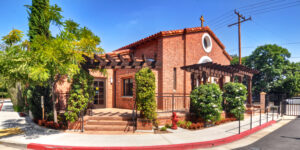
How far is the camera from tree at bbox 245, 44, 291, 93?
70.3 feet

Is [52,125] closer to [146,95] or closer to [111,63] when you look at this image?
[111,63]

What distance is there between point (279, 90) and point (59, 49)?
21225 millimetres

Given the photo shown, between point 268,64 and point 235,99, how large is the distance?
16988 millimetres

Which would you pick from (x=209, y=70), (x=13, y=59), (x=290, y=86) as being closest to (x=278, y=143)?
(x=209, y=70)

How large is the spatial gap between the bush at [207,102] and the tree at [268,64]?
15.6 metres

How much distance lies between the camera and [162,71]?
10289 millimetres

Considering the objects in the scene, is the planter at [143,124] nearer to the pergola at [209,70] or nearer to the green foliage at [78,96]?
the green foliage at [78,96]

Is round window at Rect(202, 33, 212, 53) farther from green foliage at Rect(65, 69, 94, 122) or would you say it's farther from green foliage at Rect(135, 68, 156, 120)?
green foliage at Rect(65, 69, 94, 122)

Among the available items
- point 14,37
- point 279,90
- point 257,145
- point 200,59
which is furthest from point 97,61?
point 279,90

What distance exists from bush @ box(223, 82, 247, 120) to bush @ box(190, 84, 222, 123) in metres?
1.99

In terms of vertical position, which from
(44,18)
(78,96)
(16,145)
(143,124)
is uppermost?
(44,18)

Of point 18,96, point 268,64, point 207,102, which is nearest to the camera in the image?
point 207,102

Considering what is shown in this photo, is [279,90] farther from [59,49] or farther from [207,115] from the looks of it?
[59,49]

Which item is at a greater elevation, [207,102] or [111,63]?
[111,63]
